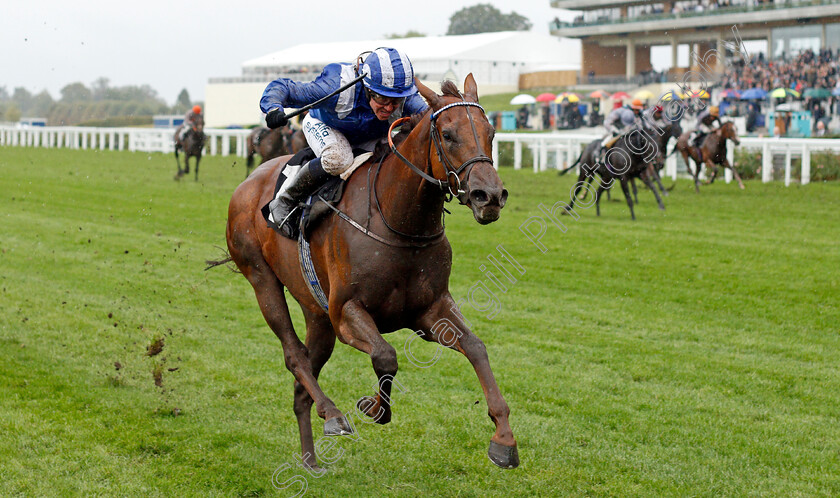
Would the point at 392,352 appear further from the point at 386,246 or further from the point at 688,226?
the point at 688,226

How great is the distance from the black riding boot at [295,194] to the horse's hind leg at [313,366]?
1.70 ft

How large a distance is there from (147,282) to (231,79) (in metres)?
37.9

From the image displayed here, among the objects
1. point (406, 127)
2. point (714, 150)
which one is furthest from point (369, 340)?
point (714, 150)

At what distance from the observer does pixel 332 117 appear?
4086 millimetres

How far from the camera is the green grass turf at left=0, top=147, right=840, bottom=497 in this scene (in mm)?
4289

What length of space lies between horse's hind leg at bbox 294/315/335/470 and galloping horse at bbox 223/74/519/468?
0.29 metres

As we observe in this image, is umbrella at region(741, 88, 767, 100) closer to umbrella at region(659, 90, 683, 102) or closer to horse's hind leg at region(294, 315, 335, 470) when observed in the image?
umbrella at region(659, 90, 683, 102)

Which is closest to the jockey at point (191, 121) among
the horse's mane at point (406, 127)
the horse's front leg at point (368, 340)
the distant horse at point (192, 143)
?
the distant horse at point (192, 143)

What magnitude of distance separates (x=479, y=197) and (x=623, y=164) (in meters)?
11.4

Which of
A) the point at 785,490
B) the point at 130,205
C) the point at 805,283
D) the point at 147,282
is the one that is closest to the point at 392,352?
the point at 785,490

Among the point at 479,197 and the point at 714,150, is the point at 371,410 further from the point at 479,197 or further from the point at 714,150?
the point at 714,150

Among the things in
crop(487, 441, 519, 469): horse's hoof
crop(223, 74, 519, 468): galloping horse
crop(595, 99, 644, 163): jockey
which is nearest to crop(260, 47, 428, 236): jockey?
crop(223, 74, 519, 468): galloping horse

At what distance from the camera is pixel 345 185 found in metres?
4.00

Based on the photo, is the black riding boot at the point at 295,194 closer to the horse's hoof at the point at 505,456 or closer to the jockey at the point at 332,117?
the jockey at the point at 332,117
